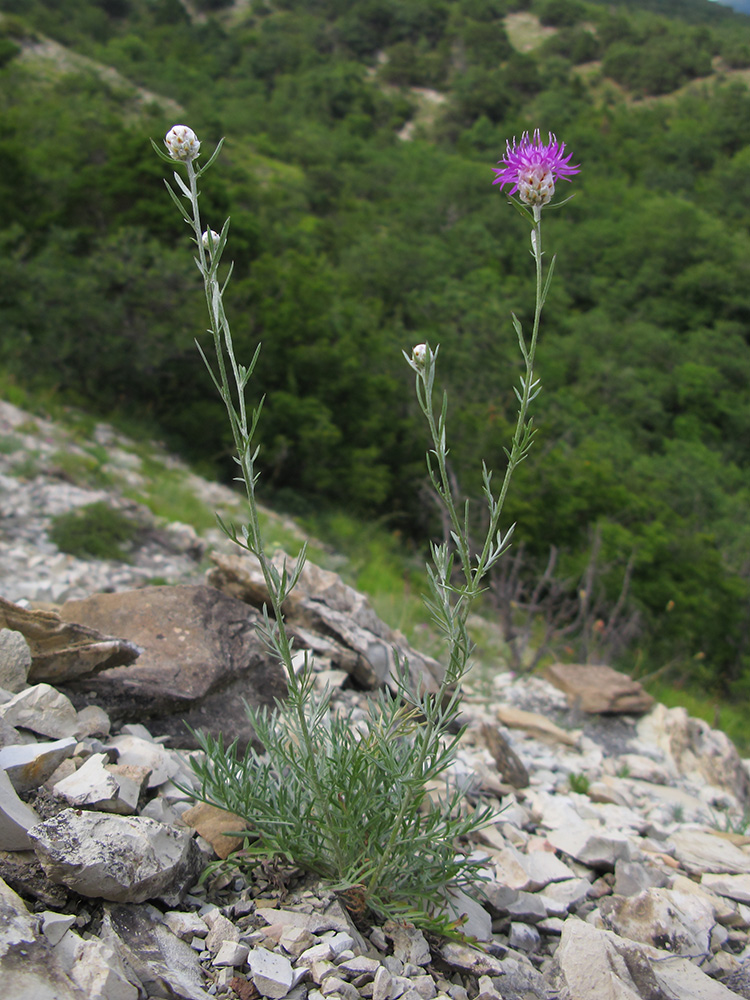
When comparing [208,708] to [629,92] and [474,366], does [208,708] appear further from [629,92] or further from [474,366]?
[629,92]

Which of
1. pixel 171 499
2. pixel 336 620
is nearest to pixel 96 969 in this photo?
pixel 336 620

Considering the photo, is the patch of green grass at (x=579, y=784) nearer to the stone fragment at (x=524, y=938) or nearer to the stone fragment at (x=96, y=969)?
the stone fragment at (x=524, y=938)

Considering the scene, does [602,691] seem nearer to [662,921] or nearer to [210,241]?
[662,921]

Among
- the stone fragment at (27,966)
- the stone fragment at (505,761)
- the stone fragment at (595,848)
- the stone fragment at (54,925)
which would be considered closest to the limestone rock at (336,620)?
the stone fragment at (505,761)

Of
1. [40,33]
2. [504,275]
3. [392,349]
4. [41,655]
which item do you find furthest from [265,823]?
[40,33]

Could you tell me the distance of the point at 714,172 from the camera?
43844 millimetres

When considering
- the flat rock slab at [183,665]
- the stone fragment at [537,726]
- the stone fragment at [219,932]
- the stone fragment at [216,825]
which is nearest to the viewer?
the stone fragment at [219,932]

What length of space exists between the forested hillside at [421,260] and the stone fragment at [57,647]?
2271 millimetres

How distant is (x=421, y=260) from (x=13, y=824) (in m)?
29.8

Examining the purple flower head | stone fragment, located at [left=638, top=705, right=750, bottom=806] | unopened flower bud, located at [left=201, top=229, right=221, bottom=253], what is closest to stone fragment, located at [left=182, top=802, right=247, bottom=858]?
unopened flower bud, located at [left=201, top=229, right=221, bottom=253]

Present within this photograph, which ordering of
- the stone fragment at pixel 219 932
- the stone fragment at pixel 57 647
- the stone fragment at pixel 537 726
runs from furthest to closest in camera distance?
the stone fragment at pixel 537 726 < the stone fragment at pixel 57 647 < the stone fragment at pixel 219 932

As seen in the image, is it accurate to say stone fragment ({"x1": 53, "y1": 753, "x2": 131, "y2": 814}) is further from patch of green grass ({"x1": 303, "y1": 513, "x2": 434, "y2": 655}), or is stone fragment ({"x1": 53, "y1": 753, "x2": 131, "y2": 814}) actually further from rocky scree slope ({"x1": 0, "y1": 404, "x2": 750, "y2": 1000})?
patch of green grass ({"x1": 303, "y1": 513, "x2": 434, "y2": 655})

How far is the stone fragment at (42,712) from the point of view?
233 centimetres

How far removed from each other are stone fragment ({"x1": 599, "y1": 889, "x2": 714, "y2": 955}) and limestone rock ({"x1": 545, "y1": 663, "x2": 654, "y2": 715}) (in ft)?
8.19
